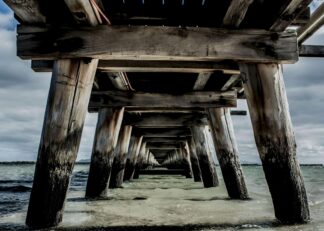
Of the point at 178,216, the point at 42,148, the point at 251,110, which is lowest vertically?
the point at 178,216

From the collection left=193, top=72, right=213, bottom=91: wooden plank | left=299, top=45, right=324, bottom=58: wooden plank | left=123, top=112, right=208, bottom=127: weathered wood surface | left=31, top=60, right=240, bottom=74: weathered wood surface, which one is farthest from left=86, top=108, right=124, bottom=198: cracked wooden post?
left=299, top=45, right=324, bottom=58: wooden plank

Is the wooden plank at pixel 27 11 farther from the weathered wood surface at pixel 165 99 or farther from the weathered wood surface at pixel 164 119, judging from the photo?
the weathered wood surface at pixel 164 119

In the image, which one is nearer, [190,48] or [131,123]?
[190,48]

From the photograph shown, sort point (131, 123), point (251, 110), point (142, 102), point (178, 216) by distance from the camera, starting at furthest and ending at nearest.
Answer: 1. point (131, 123)
2. point (142, 102)
3. point (178, 216)
4. point (251, 110)

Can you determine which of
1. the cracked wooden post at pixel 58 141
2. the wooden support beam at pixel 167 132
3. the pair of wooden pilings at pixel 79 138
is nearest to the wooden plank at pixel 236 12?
the pair of wooden pilings at pixel 79 138

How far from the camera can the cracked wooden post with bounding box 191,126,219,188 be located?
959 centimetres

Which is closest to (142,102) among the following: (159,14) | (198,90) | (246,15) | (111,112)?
(111,112)

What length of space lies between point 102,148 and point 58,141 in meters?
3.07

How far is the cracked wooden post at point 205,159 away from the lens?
9.59 m

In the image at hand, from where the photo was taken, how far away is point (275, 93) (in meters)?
3.67

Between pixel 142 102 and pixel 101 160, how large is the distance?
1.31 metres

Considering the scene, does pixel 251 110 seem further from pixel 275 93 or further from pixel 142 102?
pixel 142 102

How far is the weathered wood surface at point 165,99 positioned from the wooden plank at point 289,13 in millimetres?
Result: 2919

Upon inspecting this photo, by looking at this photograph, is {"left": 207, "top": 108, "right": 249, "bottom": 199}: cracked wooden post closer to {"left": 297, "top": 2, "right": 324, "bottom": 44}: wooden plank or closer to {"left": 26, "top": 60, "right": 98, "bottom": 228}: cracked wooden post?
{"left": 297, "top": 2, "right": 324, "bottom": 44}: wooden plank
